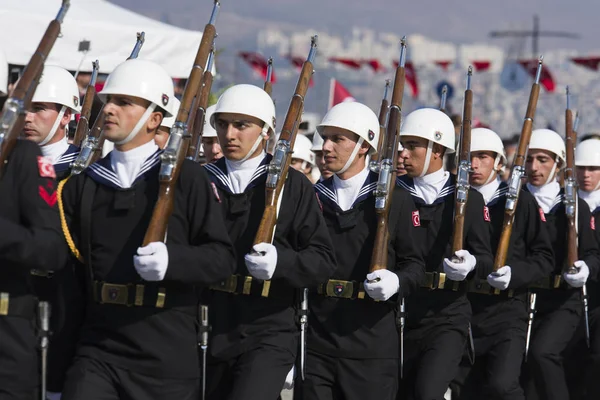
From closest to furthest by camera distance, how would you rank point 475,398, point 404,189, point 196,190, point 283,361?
1. point 196,190
2. point 283,361
3. point 404,189
4. point 475,398

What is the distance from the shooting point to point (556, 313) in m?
11.7

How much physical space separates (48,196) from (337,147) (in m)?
3.07

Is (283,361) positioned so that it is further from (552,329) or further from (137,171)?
(552,329)

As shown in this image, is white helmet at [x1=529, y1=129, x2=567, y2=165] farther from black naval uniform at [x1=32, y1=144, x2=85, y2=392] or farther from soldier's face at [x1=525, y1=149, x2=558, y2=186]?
black naval uniform at [x1=32, y1=144, x2=85, y2=392]

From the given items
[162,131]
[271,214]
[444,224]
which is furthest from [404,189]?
[162,131]

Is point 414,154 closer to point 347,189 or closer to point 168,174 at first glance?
point 347,189

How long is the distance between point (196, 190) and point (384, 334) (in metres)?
2.26

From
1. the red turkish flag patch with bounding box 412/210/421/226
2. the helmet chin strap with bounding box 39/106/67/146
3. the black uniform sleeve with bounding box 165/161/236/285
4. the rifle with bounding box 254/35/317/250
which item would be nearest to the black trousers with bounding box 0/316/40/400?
the black uniform sleeve with bounding box 165/161/236/285

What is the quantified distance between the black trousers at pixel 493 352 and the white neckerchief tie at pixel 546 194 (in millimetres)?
1329

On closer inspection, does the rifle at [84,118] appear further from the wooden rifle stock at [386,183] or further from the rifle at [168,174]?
the rifle at [168,174]

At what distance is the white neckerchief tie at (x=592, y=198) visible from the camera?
13074mm

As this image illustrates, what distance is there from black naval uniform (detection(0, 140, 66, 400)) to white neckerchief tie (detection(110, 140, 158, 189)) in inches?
22.7

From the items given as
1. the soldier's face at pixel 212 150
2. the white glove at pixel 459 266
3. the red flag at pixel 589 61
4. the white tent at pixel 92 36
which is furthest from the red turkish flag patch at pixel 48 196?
the red flag at pixel 589 61

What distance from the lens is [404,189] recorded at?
9516 millimetres
